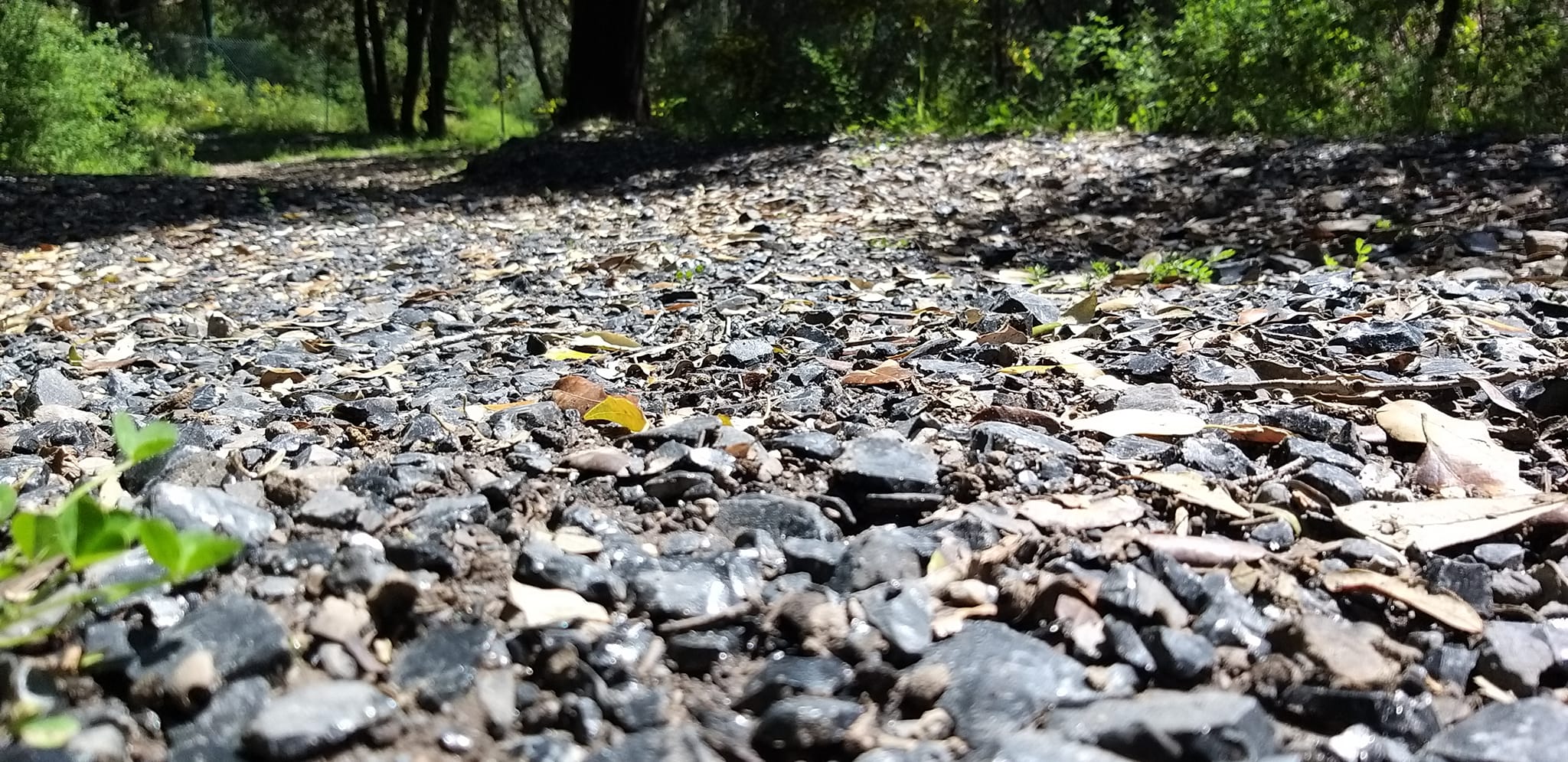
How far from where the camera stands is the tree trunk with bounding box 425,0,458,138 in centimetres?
1739

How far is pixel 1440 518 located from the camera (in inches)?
50.4

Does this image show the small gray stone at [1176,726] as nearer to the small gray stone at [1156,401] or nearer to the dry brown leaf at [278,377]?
the small gray stone at [1156,401]

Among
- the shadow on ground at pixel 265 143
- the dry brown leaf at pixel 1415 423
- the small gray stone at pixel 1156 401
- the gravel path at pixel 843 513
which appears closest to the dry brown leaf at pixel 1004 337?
the gravel path at pixel 843 513

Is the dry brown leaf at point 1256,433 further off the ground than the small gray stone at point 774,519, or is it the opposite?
the dry brown leaf at point 1256,433

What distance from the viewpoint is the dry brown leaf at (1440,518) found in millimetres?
1229

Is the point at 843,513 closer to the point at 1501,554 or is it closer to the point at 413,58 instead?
the point at 1501,554

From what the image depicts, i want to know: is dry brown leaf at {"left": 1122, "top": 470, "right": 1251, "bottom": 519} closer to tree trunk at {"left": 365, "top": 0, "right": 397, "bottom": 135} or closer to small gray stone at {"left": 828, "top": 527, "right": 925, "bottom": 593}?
small gray stone at {"left": 828, "top": 527, "right": 925, "bottom": 593}

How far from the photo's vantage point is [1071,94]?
7656 millimetres

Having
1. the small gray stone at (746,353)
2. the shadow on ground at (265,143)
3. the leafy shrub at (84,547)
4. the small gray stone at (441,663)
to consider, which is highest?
the leafy shrub at (84,547)

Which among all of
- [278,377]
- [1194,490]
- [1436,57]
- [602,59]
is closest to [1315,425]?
[1194,490]

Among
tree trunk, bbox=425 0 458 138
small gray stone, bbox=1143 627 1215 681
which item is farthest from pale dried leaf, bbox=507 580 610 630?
tree trunk, bbox=425 0 458 138

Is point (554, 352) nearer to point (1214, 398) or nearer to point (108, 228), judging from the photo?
point (1214, 398)

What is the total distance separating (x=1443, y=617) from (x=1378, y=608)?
0.06 m

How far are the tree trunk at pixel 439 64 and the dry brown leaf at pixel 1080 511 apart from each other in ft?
57.6
